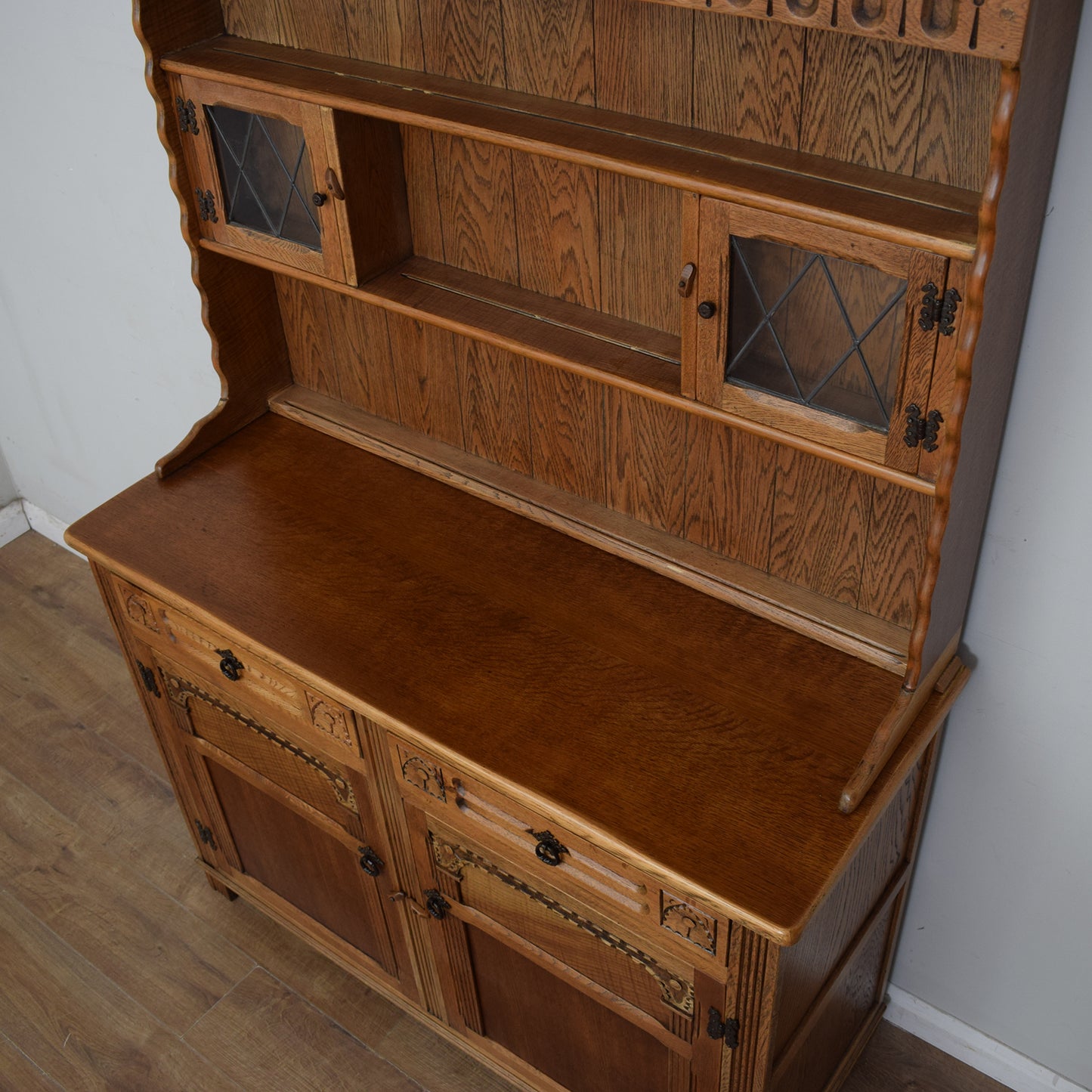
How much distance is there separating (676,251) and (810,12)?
1.58 feet

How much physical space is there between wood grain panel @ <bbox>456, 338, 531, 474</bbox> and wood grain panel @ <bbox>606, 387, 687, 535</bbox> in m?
0.17

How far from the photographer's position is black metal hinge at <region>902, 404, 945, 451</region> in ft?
4.27

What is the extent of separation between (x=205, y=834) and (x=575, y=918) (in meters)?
1.04

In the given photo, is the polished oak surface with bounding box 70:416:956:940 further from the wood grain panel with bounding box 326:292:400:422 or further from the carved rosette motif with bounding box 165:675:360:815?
the carved rosette motif with bounding box 165:675:360:815

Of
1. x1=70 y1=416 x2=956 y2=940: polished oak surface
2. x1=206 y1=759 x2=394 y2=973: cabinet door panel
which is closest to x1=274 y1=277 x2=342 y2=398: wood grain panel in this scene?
x1=70 y1=416 x2=956 y2=940: polished oak surface

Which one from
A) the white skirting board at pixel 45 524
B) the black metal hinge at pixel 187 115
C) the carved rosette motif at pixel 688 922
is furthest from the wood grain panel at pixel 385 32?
the white skirting board at pixel 45 524

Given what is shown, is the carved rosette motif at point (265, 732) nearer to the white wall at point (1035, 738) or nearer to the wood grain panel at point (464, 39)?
the white wall at point (1035, 738)

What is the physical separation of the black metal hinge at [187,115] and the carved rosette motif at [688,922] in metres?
1.33

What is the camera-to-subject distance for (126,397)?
286 centimetres

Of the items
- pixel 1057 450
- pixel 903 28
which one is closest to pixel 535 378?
pixel 1057 450

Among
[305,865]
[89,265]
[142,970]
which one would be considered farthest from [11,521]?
[305,865]

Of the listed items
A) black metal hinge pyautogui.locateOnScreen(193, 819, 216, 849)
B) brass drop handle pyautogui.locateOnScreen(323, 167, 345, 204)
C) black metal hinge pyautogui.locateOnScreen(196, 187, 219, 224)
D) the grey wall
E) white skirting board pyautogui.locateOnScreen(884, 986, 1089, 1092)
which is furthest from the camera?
the grey wall

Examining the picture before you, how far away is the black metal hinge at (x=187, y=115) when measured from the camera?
1.80m

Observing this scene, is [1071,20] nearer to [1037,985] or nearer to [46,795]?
[1037,985]
